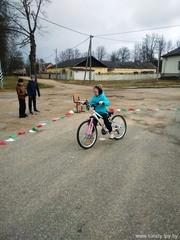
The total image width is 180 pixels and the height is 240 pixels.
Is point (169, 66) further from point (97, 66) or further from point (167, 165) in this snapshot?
point (167, 165)

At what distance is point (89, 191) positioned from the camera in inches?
185

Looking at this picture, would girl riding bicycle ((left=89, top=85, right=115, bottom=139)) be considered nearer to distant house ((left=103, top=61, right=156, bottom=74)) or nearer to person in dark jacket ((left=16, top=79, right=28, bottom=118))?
person in dark jacket ((left=16, top=79, right=28, bottom=118))

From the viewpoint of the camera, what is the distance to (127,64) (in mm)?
91938

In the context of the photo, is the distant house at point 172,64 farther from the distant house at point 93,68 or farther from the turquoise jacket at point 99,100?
the turquoise jacket at point 99,100

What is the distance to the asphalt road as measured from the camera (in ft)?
11.9

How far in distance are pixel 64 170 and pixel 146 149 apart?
2.50 m

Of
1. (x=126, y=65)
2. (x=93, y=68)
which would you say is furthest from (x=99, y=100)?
(x=126, y=65)

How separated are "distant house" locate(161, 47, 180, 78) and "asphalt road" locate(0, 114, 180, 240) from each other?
147ft

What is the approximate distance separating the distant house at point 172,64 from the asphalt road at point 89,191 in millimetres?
44924

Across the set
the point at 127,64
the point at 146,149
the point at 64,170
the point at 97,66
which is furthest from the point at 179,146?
the point at 127,64

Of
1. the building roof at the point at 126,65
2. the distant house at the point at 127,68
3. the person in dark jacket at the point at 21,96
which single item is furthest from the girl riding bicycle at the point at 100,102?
the building roof at the point at 126,65

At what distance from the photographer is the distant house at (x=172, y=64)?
4966 centimetres

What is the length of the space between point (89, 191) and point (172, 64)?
163 feet

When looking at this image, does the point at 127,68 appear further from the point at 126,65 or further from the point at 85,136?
the point at 85,136
